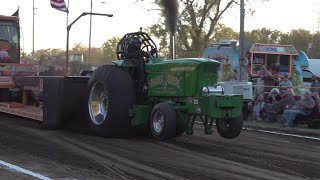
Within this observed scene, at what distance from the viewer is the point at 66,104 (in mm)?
11469

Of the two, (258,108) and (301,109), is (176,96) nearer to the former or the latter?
(301,109)

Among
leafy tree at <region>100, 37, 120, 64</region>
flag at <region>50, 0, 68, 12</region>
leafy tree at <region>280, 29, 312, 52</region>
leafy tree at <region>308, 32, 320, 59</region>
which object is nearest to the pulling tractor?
flag at <region>50, 0, 68, 12</region>

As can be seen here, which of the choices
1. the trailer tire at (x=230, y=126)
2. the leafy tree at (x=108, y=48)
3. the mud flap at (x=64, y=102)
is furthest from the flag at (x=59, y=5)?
the leafy tree at (x=108, y=48)

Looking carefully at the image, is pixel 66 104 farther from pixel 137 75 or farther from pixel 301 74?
pixel 301 74

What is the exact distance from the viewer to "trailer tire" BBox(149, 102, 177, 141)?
941 cm

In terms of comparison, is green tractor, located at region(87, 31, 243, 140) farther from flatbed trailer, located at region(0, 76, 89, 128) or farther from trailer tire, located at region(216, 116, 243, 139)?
flatbed trailer, located at region(0, 76, 89, 128)

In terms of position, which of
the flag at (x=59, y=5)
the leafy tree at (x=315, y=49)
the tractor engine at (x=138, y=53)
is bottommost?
the tractor engine at (x=138, y=53)

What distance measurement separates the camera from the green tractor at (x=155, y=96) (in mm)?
9484

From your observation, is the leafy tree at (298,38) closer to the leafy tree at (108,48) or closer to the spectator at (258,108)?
the leafy tree at (108,48)

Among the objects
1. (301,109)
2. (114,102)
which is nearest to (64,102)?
(114,102)

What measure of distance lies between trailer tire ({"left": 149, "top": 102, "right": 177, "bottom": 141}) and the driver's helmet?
159 cm

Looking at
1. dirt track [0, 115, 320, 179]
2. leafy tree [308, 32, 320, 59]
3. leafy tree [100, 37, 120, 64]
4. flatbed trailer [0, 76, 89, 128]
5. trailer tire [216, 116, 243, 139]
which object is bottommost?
dirt track [0, 115, 320, 179]

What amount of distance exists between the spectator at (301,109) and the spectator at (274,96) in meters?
1.40

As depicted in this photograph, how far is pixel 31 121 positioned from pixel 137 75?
3850 mm
